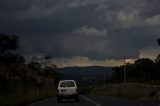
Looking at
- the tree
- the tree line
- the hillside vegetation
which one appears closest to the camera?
the hillside vegetation

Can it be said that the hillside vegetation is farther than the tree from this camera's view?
No

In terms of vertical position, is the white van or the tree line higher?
the tree line

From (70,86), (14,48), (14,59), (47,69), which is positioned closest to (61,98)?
(70,86)

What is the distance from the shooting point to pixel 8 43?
4245 inches

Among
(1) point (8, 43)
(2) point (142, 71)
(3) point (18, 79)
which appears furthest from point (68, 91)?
(2) point (142, 71)

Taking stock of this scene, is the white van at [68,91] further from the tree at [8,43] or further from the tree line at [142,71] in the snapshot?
the tree line at [142,71]

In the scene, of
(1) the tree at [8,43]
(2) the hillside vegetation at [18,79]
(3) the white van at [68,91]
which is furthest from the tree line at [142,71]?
(3) the white van at [68,91]

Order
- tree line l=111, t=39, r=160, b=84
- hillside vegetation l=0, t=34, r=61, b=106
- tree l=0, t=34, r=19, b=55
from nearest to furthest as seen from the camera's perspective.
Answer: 1. hillside vegetation l=0, t=34, r=61, b=106
2. tree l=0, t=34, r=19, b=55
3. tree line l=111, t=39, r=160, b=84

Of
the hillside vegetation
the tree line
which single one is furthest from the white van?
the tree line

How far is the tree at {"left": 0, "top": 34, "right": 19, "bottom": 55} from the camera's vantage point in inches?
4212

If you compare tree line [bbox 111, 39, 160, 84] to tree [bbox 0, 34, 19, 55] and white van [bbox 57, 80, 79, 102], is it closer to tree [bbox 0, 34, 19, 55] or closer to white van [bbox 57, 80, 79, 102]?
tree [bbox 0, 34, 19, 55]

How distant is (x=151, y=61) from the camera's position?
154500mm

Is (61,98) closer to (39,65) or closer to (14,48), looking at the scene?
(14,48)

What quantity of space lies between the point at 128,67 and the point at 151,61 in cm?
1030
